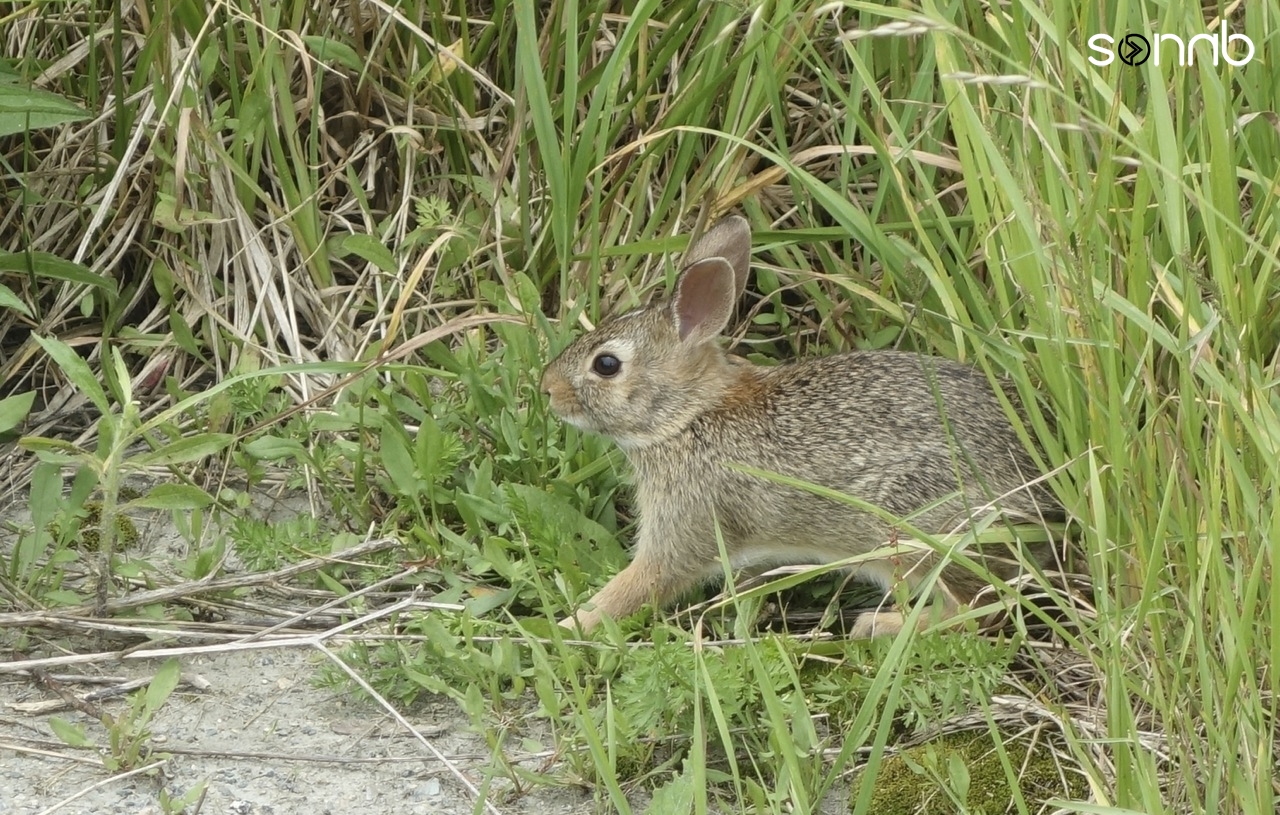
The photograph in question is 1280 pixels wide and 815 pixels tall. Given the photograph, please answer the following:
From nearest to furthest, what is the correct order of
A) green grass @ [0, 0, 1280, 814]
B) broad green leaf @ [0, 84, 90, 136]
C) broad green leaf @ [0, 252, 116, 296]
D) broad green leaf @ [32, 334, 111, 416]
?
green grass @ [0, 0, 1280, 814], broad green leaf @ [32, 334, 111, 416], broad green leaf @ [0, 84, 90, 136], broad green leaf @ [0, 252, 116, 296]

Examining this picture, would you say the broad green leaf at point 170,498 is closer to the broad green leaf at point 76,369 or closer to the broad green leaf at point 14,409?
the broad green leaf at point 76,369

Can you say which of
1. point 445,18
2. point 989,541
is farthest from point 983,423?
point 445,18

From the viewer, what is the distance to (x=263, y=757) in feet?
10.8

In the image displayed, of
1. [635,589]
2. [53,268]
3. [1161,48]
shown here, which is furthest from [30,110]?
[1161,48]

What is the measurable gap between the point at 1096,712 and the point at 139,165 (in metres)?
2.98

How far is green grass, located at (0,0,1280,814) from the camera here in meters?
2.81

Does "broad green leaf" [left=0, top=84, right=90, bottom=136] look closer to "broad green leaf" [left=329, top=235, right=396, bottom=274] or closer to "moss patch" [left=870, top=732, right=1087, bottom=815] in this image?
"broad green leaf" [left=329, top=235, right=396, bottom=274]

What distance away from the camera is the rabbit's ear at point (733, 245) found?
406cm

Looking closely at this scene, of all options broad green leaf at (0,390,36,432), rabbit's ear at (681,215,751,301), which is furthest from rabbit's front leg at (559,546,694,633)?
broad green leaf at (0,390,36,432)

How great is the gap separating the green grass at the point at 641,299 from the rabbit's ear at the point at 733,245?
15 cm

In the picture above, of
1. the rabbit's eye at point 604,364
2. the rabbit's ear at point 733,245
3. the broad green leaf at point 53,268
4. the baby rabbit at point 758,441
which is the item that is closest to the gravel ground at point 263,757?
the baby rabbit at point 758,441

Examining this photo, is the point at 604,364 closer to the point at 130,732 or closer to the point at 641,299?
the point at 641,299

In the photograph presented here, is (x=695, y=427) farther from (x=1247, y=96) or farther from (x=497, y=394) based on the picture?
(x=1247, y=96)

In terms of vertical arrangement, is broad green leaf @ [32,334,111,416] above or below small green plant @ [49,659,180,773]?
above
